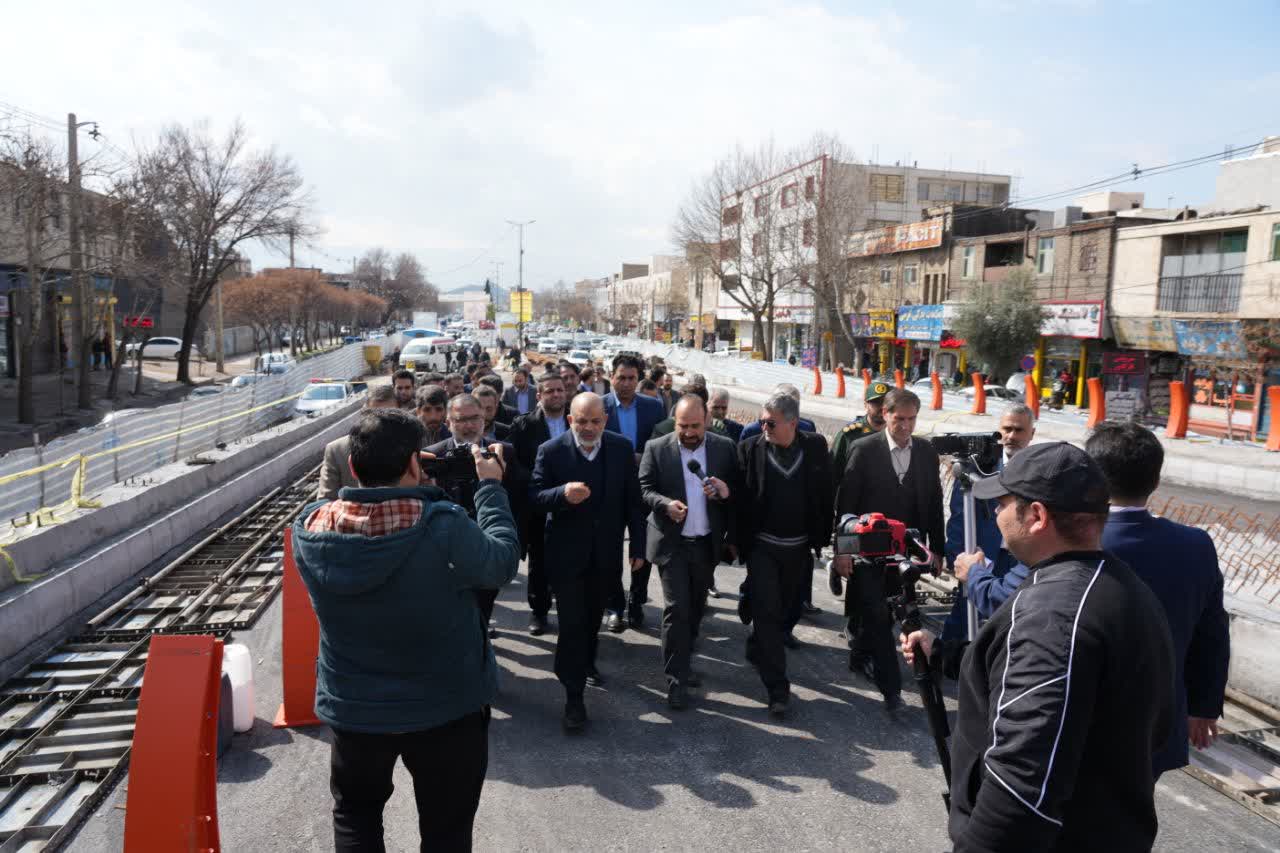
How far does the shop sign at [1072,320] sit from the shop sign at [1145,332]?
61 cm

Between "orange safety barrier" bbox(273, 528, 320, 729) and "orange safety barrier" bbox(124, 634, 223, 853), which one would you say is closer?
"orange safety barrier" bbox(124, 634, 223, 853)

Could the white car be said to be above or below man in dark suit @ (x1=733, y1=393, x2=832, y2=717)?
below

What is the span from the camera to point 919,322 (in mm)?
40188

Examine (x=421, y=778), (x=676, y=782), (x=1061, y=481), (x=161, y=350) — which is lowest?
(x=676, y=782)

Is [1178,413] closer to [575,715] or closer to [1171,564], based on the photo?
[575,715]

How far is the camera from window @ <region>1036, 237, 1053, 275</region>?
109 ft

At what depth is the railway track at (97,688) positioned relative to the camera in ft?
14.2

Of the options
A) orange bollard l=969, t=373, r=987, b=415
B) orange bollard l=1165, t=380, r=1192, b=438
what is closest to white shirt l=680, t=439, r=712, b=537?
orange bollard l=1165, t=380, r=1192, b=438

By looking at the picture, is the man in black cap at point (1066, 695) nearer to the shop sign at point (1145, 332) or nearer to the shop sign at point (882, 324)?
the shop sign at point (1145, 332)

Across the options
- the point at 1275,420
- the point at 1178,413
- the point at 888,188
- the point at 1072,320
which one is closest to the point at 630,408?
the point at 1178,413

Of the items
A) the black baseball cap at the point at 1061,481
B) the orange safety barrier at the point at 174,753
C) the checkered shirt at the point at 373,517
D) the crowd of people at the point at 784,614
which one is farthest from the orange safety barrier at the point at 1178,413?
the orange safety barrier at the point at 174,753

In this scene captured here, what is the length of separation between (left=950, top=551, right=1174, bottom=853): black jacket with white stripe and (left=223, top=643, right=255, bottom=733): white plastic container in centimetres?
427

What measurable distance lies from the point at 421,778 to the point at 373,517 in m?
0.89

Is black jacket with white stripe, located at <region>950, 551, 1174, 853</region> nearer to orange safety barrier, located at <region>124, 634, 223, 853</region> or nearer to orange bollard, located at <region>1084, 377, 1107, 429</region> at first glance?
orange safety barrier, located at <region>124, 634, 223, 853</region>
